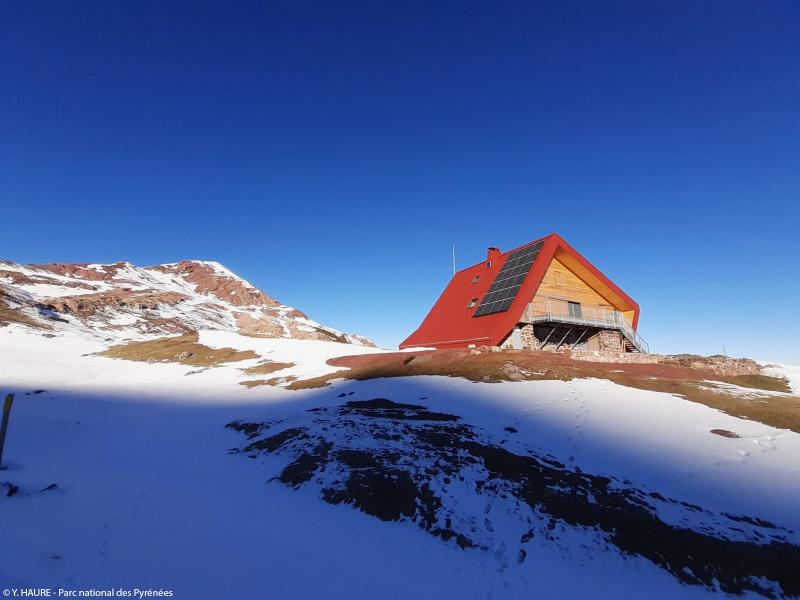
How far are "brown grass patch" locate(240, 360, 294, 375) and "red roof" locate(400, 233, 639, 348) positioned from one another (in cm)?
1209

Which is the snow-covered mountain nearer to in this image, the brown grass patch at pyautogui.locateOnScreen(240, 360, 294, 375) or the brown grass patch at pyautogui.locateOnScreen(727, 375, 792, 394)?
the brown grass patch at pyautogui.locateOnScreen(240, 360, 294, 375)

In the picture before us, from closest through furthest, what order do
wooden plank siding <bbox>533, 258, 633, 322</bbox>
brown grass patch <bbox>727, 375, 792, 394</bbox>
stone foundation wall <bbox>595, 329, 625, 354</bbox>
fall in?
brown grass patch <bbox>727, 375, 792, 394</bbox>
wooden plank siding <bbox>533, 258, 633, 322</bbox>
stone foundation wall <bbox>595, 329, 625, 354</bbox>

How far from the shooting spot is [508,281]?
31.0 meters

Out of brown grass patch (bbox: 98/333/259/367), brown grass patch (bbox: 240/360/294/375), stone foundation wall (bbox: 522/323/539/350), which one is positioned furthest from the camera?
brown grass patch (bbox: 98/333/259/367)

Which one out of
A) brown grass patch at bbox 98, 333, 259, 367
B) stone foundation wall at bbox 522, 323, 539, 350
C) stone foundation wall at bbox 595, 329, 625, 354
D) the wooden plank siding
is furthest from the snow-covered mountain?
stone foundation wall at bbox 595, 329, 625, 354

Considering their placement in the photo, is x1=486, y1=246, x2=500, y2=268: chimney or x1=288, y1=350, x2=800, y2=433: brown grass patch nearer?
x1=288, y1=350, x2=800, y2=433: brown grass patch

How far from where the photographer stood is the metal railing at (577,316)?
28700mm

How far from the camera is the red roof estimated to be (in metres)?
27.8

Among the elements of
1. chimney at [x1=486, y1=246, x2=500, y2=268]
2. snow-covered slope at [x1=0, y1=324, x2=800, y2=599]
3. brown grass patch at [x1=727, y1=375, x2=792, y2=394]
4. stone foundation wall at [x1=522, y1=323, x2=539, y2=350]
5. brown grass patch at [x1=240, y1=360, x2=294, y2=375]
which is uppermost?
chimney at [x1=486, y1=246, x2=500, y2=268]

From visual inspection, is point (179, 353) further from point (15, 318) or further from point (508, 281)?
point (508, 281)

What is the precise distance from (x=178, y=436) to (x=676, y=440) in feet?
61.8

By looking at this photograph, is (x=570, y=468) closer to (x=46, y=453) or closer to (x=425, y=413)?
(x=425, y=413)

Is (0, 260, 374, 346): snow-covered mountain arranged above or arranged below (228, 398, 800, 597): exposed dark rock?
above

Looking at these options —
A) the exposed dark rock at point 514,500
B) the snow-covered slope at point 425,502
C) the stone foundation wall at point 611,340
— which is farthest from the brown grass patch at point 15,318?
the stone foundation wall at point 611,340
